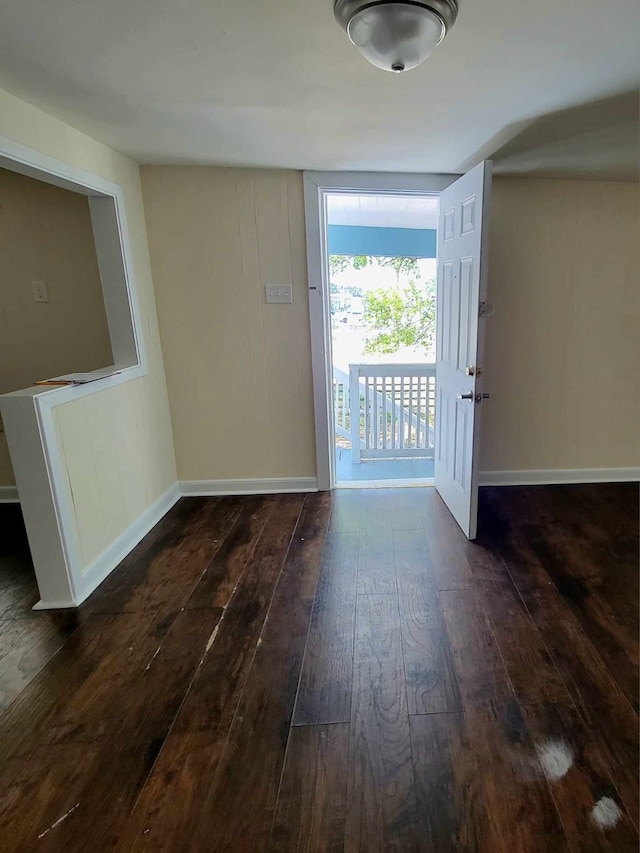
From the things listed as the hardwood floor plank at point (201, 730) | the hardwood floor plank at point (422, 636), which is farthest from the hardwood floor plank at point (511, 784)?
the hardwood floor plank at point (201, 730)

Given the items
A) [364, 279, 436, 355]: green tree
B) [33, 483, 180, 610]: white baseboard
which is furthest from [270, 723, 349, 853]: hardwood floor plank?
[364, 279, 436, 355]: green tree

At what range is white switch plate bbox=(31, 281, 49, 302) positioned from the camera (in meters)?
2.54

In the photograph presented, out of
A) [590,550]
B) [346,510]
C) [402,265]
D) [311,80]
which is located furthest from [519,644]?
[402,265]

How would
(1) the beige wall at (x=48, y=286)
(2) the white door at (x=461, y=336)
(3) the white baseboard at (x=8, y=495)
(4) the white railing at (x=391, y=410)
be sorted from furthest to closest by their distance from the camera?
(4) the white railing at (x=391, y=410) → (3) the white baseboard at (x=8, y=495) → (1) the beige wall at (x=48, y=286) → (2) the white door at (x=461, y=336)

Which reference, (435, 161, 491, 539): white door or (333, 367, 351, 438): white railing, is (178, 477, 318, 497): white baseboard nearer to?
Answer: (435, 161, 491, 539): white door

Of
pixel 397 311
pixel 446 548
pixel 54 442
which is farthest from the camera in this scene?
pixel 397 311

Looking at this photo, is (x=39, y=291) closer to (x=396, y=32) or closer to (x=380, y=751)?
(x=396, y=32)

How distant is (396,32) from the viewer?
1.06 metres

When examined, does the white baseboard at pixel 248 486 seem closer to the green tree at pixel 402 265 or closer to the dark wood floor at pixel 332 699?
the dark wood floor at pixel 332 699

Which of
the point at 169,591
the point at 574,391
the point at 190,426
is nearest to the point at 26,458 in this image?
the point at 169,591

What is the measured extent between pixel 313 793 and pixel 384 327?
4.59 metres

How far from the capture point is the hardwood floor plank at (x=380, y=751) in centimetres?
104

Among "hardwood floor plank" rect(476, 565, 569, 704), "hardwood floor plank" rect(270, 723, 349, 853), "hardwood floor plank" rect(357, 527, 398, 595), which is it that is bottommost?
"hardwood floor plank" rect(476, 565, 569, 704)

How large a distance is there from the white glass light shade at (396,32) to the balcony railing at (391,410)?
115 inches
